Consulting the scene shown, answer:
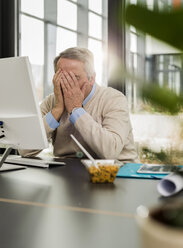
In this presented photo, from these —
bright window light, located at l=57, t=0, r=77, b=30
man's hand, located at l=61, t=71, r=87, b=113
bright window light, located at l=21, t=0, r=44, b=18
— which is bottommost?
man's hand, located at l=61, t=71, r=87, b=113

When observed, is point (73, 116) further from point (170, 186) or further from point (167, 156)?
point (167, 156)

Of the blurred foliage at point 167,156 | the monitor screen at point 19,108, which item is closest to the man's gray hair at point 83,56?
the monitor screen at point 19,108

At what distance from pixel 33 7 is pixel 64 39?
1.63ft

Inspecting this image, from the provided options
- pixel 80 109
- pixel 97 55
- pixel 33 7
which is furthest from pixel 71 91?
pixel 33 7

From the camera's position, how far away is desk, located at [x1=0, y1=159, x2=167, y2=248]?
0.78m

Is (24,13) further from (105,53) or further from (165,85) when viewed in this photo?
(165,85)

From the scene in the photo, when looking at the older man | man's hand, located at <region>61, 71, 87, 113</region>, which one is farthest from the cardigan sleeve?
man's hand, located at <region>61, 71, 87, 113</region>

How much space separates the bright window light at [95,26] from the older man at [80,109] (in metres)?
A: 0.97

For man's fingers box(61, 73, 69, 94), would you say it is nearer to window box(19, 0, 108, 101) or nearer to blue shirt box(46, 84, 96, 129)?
blue shirt box(46, 84, 96, 129)

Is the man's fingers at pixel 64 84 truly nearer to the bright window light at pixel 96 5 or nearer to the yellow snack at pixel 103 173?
the yellow snack at pixel 103 173

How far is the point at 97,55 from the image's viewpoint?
3.12 meters

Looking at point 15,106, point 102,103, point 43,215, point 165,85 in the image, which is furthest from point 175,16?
point 102,103

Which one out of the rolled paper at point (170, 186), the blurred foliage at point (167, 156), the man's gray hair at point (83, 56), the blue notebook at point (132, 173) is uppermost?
the man's gray hair at point (83, 56)

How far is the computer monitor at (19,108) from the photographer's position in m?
1.50
